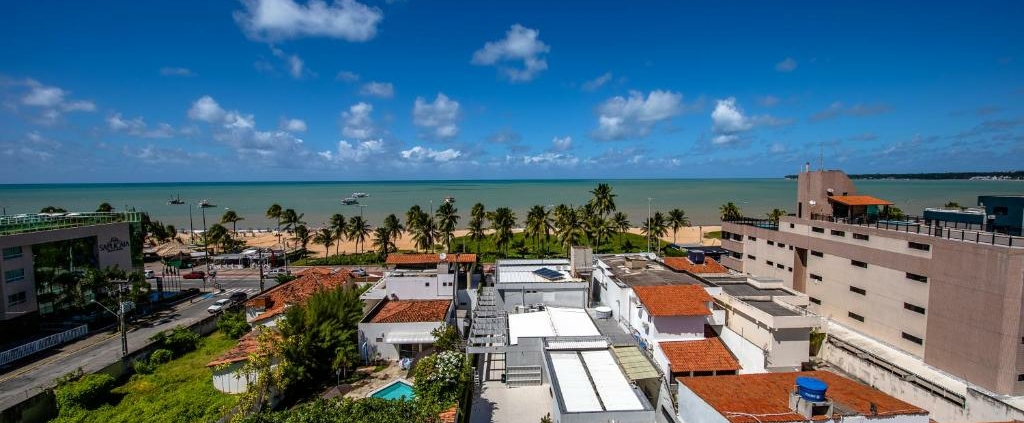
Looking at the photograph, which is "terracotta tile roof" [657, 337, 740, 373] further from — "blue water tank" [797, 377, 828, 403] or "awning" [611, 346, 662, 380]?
"blue water tank" [797, 377, 828, 403]

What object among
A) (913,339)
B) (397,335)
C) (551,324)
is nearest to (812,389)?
(551,324)

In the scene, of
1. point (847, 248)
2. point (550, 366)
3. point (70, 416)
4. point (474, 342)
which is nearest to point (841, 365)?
point (847, 248)

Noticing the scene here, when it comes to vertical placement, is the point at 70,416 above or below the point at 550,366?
below

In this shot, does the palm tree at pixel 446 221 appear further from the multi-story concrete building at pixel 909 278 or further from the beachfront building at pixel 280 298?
the multi-story concrete building at pixel 909 278

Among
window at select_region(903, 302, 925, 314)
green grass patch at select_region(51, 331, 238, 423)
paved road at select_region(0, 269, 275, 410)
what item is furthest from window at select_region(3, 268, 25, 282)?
window at select_region(903, 302, 925, 314)

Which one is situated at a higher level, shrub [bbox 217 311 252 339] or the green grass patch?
shrub [bbox 217 311 252 339]

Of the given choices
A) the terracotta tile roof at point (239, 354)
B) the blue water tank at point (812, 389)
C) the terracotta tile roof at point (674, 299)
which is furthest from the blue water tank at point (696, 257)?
the terracotta tile roof at point (239, 354)

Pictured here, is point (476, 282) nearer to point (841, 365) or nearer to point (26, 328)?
point (841, 365)
